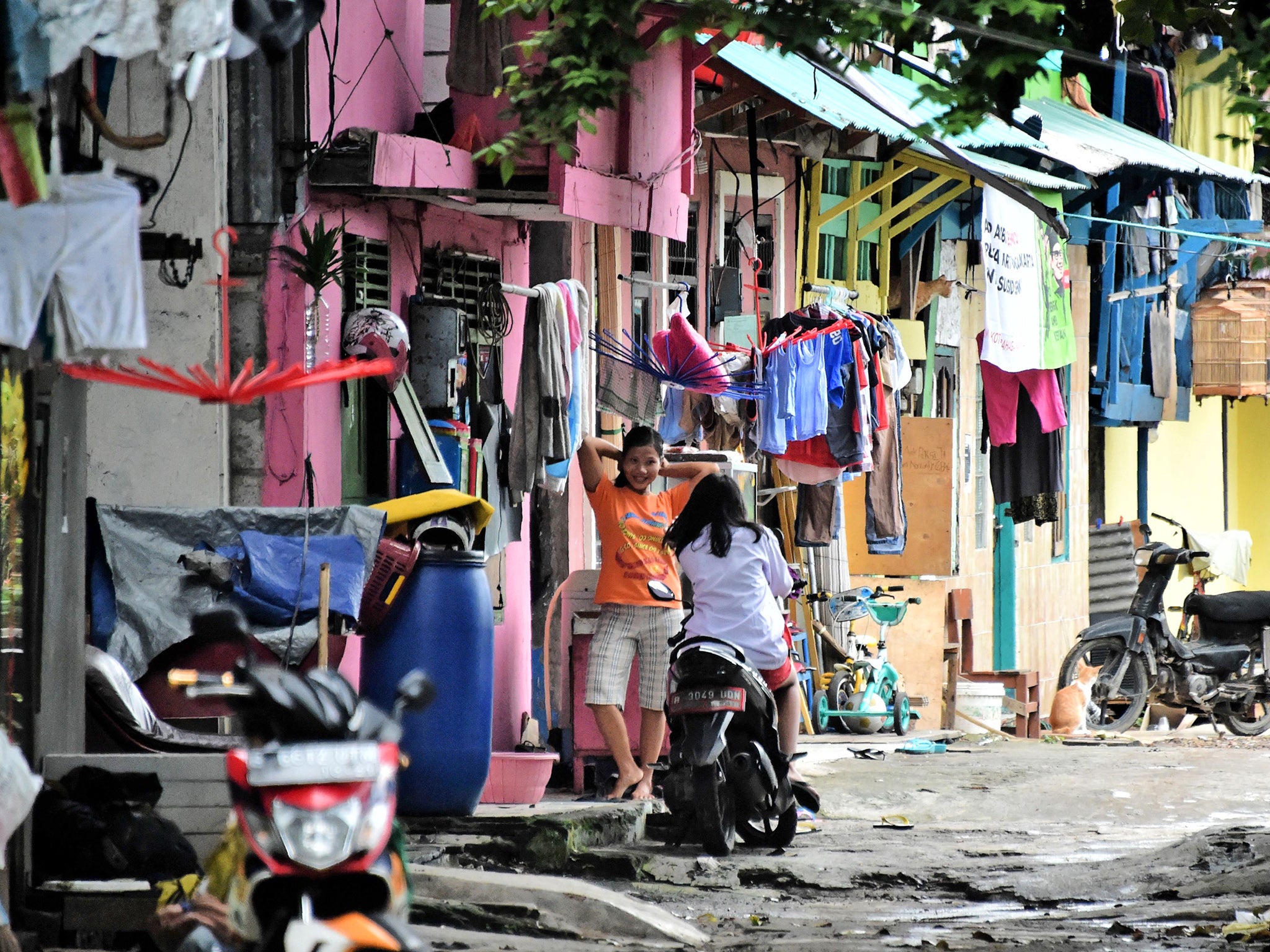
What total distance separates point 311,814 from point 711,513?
564cm

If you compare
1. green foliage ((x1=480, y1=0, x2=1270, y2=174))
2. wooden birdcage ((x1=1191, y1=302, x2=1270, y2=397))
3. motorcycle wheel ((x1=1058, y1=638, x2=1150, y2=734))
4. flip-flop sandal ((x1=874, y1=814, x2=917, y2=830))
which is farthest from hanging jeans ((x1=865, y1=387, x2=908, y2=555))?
wooden birdcage ((x1=1191, y1=302, x2=1270, y2=397))

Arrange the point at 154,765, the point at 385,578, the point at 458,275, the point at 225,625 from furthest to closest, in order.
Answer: the point at 458,275 → the point at 385,578 → the point at 154,765 → the point at 225,625

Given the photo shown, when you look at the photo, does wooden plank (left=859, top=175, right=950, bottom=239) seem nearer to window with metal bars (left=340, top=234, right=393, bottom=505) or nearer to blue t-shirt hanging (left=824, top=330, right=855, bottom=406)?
blue t-shirt hanging (left=824, top=330, right=855, bottom=406)

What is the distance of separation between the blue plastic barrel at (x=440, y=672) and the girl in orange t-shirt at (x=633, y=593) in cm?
164

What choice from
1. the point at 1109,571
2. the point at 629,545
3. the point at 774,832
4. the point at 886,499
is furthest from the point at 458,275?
the point at 1109,571

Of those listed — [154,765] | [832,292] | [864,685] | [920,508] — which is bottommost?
[864,685]

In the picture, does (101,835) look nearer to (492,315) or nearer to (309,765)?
(309,765)

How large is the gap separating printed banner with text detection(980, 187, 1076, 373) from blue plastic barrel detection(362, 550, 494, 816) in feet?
22.9

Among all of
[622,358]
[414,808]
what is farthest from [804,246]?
[414,808]

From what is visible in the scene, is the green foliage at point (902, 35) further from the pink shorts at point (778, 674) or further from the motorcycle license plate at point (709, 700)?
the pink shorts at point (778, 674)

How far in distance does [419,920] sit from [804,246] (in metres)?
10.1

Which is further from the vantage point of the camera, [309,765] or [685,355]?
[685,355]

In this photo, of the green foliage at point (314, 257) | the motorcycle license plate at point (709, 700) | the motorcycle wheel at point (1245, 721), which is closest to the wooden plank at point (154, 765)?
the motorcycle license plate at point (709, 700)

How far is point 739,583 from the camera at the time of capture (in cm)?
988
